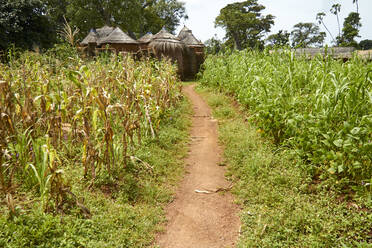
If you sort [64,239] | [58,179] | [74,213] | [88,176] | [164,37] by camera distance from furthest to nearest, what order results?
[164,37], [88,176], [74,213], [58,179], [64,239]

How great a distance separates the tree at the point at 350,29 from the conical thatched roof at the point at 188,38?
21852 millimetres

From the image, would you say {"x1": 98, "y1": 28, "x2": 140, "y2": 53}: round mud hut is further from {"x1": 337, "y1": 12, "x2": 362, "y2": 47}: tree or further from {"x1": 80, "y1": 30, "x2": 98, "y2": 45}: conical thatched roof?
{"x1": 337, "y1": 12, "x2": 362, "y2": 47}: tree

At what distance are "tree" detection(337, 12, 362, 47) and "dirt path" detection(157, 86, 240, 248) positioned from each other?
111ft

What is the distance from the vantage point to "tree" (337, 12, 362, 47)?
31.4 meters

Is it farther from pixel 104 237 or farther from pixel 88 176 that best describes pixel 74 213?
pixel 88 176

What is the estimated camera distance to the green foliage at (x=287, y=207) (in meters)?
2.51

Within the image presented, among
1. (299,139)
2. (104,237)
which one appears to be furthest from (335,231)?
(104,237)

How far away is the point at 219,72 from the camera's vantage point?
10.5 metres

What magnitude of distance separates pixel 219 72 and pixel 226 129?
209 inches

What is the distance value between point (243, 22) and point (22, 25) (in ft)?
79.7

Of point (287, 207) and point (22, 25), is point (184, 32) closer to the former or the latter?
point (22, 25)

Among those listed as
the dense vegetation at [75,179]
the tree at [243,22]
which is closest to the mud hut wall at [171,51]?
the dense vegetation at [75,179]

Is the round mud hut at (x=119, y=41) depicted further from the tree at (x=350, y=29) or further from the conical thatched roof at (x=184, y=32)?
the tree at (x=350, y=29)

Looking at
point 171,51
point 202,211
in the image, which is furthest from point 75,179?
point 171,51
